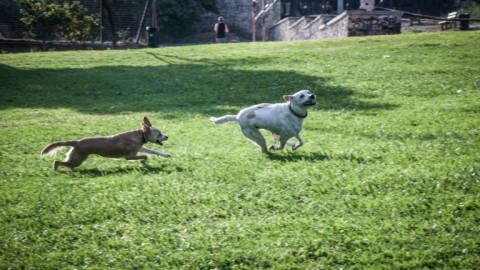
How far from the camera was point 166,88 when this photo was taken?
21.8m

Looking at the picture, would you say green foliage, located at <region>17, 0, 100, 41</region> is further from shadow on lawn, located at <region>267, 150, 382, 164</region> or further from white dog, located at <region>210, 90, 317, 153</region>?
shadow on lawn, located at <region>267, 150, 382, 164</region>

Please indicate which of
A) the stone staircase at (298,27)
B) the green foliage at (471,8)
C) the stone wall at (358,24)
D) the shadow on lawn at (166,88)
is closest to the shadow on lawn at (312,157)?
the shadow on lawn at (166,88)

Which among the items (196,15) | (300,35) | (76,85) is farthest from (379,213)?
(196,15)

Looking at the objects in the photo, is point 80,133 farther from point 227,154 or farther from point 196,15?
point 196,15

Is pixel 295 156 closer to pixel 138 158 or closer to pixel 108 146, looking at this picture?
pixel 138 158

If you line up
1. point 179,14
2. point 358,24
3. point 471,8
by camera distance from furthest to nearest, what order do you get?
point 179,14 < point 471,8 < point 358,24

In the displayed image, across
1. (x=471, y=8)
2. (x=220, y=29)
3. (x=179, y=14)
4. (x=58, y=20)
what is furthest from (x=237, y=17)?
(x=58, y=20)

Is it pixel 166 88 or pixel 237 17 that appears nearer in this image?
pixel 166 88

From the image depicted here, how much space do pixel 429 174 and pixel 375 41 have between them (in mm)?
20167

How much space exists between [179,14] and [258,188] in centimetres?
4082

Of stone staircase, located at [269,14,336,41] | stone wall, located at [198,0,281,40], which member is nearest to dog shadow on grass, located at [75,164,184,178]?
stone staircase, located at [269,14,336,41]

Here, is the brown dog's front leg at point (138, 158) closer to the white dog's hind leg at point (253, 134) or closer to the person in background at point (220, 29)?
the white dog's hind leg at point (253, 134)

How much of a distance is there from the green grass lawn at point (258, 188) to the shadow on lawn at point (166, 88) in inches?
7.1

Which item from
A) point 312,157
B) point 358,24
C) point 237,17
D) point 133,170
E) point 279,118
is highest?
point 237,17
